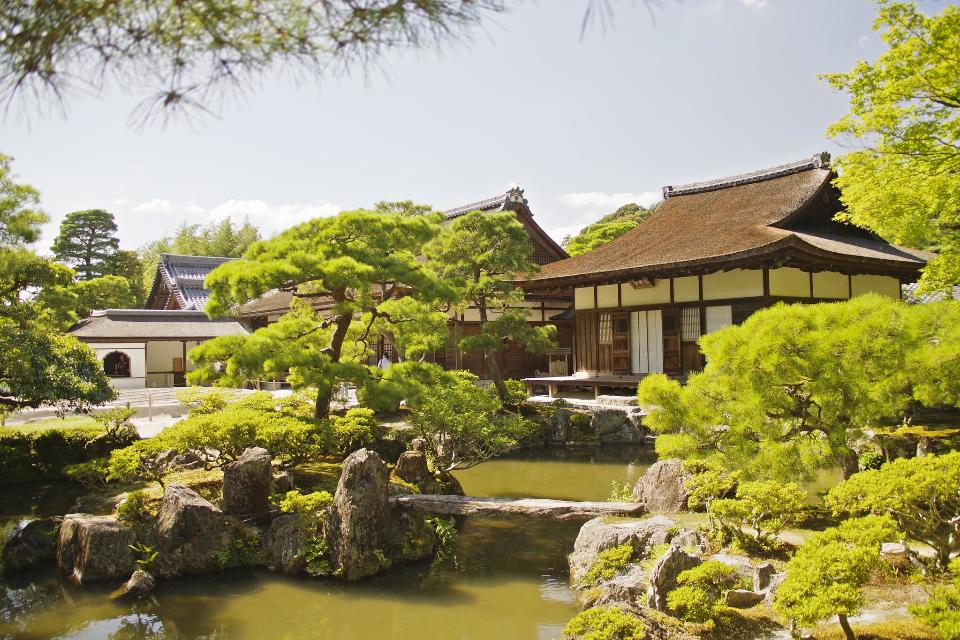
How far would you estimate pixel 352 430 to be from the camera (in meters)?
9.79

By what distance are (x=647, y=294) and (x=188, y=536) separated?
11926 millimetres

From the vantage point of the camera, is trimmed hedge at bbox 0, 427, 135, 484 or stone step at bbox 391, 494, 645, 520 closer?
stone step at bbox 391, 494, 645, 520

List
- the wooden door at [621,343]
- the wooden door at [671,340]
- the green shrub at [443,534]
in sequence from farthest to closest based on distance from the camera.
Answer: the wooden door at [621,343]
the wooden door at [671,340]
the green shrub at [443,534]

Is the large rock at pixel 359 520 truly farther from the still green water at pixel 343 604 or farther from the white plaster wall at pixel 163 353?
the white plaster wall at pixel 163 353

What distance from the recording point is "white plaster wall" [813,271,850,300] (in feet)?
50.1

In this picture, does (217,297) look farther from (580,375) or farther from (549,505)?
(580,375)

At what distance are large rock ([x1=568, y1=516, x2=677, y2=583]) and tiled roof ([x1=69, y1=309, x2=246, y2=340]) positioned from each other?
59.7ft

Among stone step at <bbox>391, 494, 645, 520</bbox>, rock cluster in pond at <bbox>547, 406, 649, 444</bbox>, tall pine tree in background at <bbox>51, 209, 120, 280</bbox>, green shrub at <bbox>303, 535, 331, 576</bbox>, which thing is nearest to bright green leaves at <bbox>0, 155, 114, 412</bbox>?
green shrub at <bbox>303, 535, 331, 576</bbox>

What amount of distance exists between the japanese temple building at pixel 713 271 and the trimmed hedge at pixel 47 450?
1065cm

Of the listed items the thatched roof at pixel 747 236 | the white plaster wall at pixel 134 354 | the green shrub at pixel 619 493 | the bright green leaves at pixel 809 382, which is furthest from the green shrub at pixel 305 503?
the white plaster wall at pixel 134 354

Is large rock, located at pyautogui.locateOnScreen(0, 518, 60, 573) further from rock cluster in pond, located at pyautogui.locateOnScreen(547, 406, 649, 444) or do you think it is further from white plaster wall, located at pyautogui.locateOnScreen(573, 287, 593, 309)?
white plaster wall, located at pyautogui.locateOnScreen(573, 287, 593, 309)

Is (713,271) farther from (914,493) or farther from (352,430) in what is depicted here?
(914,493)

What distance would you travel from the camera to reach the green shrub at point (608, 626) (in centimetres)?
471

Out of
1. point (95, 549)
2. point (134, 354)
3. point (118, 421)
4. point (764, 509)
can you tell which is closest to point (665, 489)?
point (764, 509)
